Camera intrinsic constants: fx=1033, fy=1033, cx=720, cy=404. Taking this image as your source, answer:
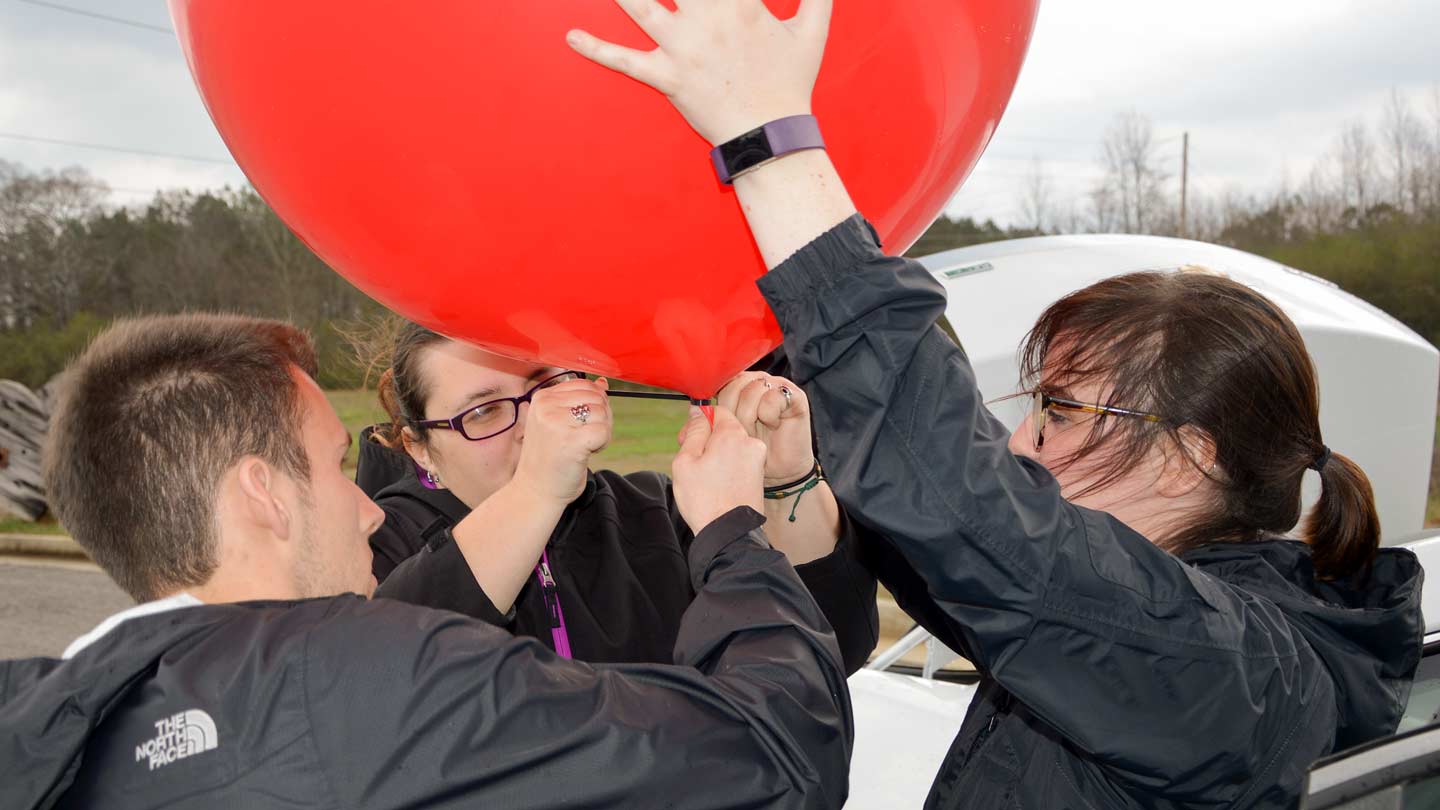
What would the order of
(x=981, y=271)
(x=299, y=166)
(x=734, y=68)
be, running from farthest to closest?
(x=981, y=271)
(x=299, y=166)
(x=734, y=68)

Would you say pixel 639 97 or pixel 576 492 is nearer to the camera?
pixel 639 97

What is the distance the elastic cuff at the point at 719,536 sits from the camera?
4.58 ft

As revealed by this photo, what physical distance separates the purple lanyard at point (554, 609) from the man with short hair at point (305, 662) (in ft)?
2.01

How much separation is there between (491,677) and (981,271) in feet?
9.14

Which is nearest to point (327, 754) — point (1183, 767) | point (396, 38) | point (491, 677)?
point (491, 677)

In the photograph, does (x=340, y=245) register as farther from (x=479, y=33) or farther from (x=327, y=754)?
(x=327, y=754)

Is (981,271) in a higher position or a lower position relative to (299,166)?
lower

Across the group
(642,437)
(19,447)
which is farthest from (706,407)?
(642,437)

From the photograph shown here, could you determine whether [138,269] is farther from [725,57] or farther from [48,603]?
[725,57]

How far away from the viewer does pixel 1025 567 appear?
1.04m

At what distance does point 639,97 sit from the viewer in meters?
1.10

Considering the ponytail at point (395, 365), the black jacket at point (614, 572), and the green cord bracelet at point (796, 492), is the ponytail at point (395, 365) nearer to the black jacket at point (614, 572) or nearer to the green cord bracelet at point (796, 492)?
the black jacket at point (614, 572)

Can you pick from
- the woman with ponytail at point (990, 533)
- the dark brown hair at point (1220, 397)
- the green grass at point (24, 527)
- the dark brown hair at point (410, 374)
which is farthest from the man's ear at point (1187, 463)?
the green grass at point (24, 527)

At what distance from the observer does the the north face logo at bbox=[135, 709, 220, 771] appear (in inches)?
42.0
